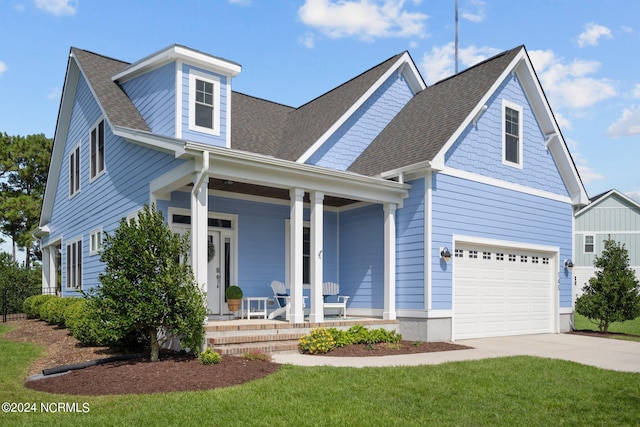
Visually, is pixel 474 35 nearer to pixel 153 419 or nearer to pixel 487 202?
pixel 487 202

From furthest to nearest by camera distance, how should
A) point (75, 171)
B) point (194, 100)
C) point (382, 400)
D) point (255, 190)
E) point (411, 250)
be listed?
1. point (75, 171)
2. point (194, 100)
3. point (255, 190)
4. point (411, 250)
5. point (382, 400)

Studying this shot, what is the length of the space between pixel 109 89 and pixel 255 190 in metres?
5.61

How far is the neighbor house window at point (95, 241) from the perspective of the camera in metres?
15.1

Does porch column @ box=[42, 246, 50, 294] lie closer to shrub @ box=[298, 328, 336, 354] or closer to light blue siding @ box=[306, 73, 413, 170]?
light blue siding @ box=[306, 73, 413, 170]

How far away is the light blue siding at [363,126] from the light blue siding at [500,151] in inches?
120

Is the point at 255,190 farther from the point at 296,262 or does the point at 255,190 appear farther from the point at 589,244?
the point at 589,244

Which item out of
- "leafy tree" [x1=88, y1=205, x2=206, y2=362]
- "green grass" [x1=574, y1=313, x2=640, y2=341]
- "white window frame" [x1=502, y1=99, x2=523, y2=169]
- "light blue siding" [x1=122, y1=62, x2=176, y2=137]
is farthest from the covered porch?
"green grass" [x1=574, y1=313, x2=640, y2=341]

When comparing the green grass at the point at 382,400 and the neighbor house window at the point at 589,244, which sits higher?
the neighbor house window at the point at 589,244

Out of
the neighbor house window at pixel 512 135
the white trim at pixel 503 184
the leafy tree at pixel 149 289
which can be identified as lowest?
the leafy tree at pixel 149 289

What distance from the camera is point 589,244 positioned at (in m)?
35.1

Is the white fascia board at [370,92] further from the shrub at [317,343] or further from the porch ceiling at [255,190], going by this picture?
the shrub at [317,343]

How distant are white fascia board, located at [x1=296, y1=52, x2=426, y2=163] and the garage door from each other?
14.4 ft

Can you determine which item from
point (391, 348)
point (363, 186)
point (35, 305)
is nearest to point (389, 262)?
point (363, 186)

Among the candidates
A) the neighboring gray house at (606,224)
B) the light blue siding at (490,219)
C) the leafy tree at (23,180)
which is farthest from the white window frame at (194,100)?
the neighboring gray house at (606,224)
